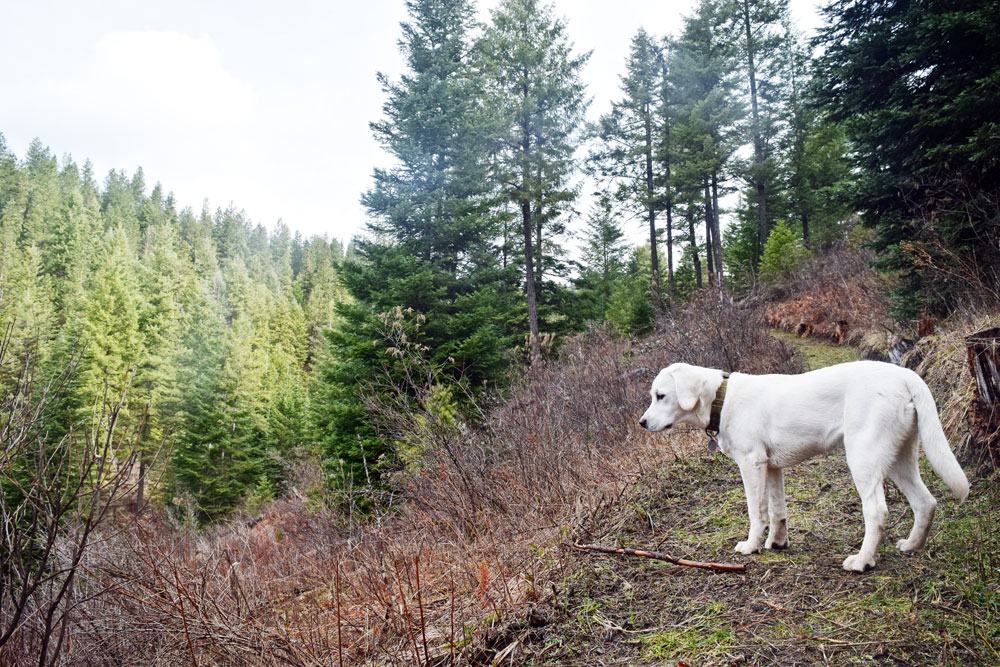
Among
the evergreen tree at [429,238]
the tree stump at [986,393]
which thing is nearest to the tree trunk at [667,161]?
the evergreen tree at [429,238]

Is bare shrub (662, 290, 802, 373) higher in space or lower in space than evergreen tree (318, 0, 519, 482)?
lower

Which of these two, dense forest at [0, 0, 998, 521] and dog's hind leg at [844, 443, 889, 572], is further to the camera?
dense forest at [0, 0, 998, 521]

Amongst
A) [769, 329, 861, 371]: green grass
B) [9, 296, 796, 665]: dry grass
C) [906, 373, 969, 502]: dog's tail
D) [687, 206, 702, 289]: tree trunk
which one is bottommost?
[9, 296, 796, 665]: dry grass

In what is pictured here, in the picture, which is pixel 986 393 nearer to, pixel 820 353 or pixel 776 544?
pixel 776 544

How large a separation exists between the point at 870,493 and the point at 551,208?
18944 mm

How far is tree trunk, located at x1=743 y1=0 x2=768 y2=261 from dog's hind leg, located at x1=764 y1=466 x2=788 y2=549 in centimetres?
2221

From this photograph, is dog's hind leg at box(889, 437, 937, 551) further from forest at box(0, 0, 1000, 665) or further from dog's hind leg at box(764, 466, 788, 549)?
forest at box(0, 0, 1000, 665)

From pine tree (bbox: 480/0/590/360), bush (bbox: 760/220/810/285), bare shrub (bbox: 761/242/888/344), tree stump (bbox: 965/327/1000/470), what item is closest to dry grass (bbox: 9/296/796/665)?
tree stump (bbox: 965/327/1000/470)

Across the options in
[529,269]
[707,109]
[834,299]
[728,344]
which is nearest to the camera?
[728,344]

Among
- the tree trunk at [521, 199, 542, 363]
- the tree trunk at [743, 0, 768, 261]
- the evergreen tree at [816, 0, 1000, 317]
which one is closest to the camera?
the evergreen tree at [816, 0, 1000, 317]

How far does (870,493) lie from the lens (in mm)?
2490

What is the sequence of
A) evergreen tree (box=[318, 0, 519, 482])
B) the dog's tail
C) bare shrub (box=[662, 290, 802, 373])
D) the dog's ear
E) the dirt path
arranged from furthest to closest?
evergreen tree (box=[318, 0, 519, 482])
bare shrub (box=[662, 290, 802, 373])
the dog's ear
the dog's tail
the dirt path

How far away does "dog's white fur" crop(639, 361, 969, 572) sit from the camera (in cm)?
A: 248

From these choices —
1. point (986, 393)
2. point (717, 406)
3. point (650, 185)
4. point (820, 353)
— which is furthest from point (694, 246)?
point (717, 406)
